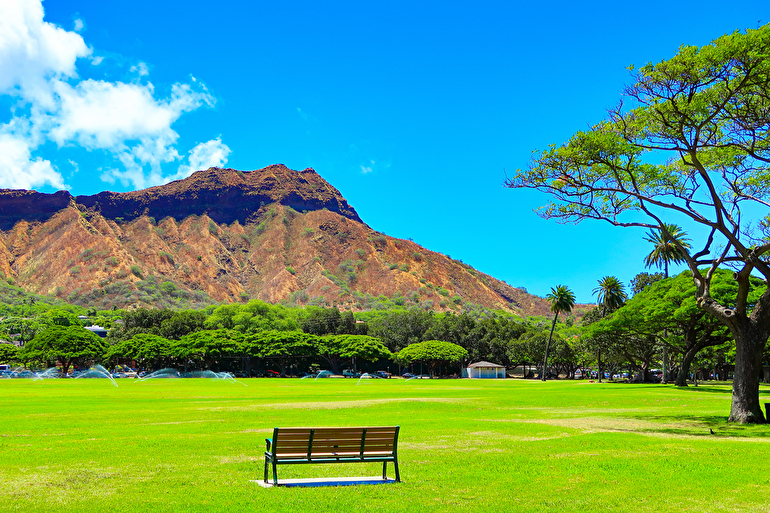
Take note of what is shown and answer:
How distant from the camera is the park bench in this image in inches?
376

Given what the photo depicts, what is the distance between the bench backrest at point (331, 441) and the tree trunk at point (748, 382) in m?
14.0

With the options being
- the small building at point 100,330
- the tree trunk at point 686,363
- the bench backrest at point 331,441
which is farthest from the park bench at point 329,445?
the small building at point 100,330

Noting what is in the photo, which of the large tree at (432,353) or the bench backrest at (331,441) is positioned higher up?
the bench backrest at (331,441)

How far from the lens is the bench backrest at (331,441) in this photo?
954cm

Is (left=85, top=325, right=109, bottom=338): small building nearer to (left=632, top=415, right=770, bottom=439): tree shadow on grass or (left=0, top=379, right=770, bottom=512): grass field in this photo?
(left=0, top=379, right=770, bottom=512): grass field

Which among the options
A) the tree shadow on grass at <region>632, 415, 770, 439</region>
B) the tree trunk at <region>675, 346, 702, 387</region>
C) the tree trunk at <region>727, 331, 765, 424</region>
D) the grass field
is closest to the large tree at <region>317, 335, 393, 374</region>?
the tree trunk at <region>675, 346, 702, 387</region>

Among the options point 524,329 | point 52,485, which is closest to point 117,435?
point 52,485

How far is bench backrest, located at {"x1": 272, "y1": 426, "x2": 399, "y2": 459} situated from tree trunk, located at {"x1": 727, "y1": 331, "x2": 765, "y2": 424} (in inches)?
553

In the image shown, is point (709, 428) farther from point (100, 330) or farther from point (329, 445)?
point (100, 330)

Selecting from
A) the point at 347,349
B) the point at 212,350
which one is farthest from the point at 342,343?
the point at 212,350

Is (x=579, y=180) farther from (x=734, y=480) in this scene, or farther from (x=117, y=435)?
(x=117, y=435)

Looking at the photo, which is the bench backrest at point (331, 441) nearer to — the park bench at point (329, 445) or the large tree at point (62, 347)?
the park bench at point (329, 445)

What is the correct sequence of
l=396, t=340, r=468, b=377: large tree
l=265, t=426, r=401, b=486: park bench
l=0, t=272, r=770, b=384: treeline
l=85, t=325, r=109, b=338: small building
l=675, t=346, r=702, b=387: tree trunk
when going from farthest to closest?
l=85, t=325, r=109, b=338: small building, l=396, t=340, r=468, b=377: large tree, l=0, t=272, r=770, b=384: treeline, l=675, t=346, r=702, b=387: tree trunk, l=265, t=426, r=401, b=486: park bench

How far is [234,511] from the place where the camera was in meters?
7.81
